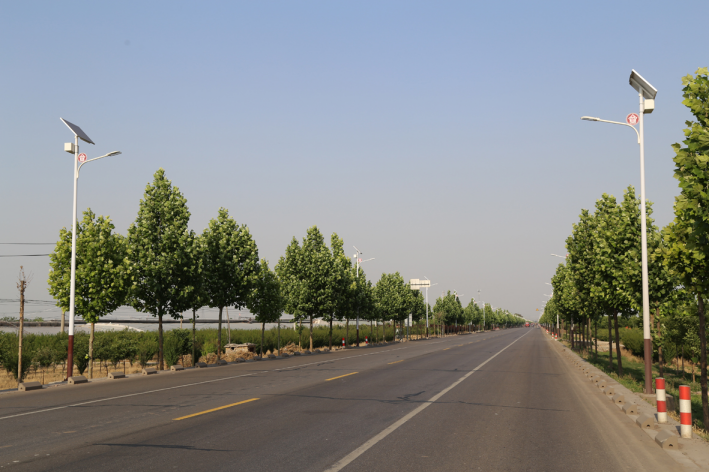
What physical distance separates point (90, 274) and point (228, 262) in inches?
366

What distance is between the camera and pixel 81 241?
2484 centimetres

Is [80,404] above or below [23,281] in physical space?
below

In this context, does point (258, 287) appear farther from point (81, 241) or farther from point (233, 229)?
point (81, 241)

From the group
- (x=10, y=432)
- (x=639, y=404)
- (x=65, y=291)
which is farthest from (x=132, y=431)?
(x=65, y=291)

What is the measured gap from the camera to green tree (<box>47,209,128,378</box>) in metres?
24.1

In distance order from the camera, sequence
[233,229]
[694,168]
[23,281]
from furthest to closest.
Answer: [233,229] < [23,281] < [694,168]

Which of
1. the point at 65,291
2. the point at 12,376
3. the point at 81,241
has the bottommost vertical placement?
the point at 12,376

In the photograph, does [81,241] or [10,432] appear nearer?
[10,432]

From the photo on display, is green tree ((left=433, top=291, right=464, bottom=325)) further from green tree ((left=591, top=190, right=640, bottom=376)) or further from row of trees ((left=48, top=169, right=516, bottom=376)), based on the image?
green tree ((left=591, top=190, right=640, bottom=376))

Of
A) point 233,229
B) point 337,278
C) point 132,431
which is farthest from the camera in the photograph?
point 337,278

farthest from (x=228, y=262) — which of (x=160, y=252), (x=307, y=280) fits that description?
(x=307, y=280)

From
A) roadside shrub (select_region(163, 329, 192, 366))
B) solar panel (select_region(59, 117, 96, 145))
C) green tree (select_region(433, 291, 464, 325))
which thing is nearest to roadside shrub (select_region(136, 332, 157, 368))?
roadside shrub (select_region(163, 329, 192, 366))

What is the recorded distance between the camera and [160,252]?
1083 inches

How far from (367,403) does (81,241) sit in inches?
675
